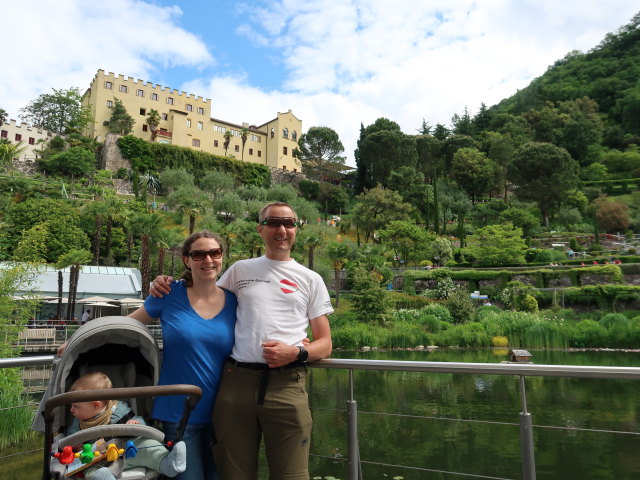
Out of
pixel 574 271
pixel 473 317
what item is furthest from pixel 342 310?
pixel 574 271

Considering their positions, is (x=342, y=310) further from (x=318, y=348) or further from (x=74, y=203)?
(x=318, y=348)

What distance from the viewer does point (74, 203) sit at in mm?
33438

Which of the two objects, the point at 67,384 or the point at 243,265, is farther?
the point at 243,265

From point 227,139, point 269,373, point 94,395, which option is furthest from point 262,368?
point 227,139

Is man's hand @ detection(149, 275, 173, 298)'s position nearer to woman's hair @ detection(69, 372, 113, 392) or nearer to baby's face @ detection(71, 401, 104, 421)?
woman's hair @ detection(69, 372, 113, 392)

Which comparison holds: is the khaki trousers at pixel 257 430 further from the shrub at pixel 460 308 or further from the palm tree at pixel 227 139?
the palm tree at pixel 227 139

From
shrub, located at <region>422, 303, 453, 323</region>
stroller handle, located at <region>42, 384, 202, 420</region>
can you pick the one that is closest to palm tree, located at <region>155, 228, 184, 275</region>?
shrub, located at <region>422, 303, 453, 323</region>

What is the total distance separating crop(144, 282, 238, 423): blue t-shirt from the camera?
6.70 ft

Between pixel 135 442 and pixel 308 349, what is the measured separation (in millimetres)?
813

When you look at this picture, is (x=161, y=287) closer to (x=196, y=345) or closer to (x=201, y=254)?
(x=201, y=254)

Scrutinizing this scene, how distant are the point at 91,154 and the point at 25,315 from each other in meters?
39.7

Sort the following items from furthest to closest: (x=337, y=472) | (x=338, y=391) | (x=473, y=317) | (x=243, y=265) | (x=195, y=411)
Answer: (x=473, y=317), (x=338, y=391), (x=337, y=472), (x=243, y=265), (x=195, y=411)

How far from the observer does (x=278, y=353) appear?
1996 millimetres

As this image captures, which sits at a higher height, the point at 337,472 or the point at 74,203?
the point at 74,203
